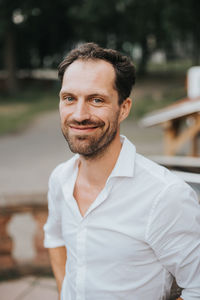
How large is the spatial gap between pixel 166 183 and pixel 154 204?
3.8 inches

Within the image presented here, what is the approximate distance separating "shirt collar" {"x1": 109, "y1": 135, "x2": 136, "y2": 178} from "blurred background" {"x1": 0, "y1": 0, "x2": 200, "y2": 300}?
149 centimetres

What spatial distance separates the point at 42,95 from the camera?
27.0 meters

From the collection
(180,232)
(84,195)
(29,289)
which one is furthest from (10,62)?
(180,232)

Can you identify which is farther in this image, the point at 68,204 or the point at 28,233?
the point at 28,233

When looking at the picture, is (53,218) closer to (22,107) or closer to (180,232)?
(180,232)

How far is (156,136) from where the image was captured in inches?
495

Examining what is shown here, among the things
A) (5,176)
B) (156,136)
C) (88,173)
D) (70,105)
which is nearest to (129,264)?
(88,173)

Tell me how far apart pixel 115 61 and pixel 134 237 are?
29.1 inches

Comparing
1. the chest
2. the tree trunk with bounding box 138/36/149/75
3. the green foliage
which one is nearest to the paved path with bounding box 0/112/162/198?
the green foliage

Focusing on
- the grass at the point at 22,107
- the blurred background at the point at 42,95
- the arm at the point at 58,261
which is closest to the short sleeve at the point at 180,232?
the arm at the point at 58,261

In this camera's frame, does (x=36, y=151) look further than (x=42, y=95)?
No

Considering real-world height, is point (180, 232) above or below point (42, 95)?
below

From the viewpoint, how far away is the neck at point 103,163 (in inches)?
69.3

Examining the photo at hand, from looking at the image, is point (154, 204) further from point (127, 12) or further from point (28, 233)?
point (127, 12)
